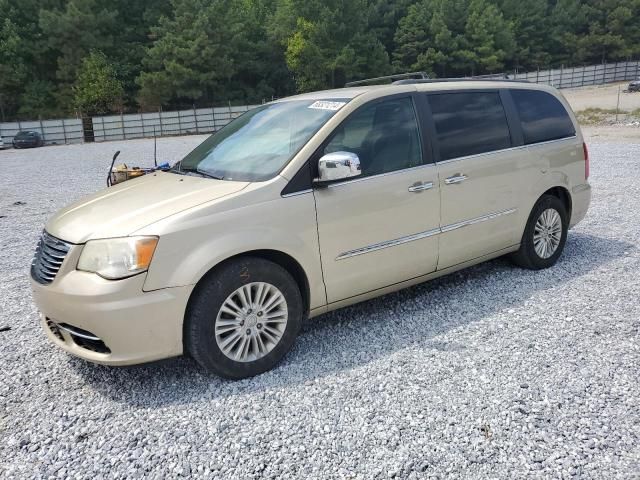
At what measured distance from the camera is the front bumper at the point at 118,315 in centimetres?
299

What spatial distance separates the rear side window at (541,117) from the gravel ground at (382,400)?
145cm

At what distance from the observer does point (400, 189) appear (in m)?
3.96

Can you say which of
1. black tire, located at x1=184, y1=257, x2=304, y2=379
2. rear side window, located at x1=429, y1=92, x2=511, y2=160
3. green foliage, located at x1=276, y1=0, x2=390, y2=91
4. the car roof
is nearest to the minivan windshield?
the car roof

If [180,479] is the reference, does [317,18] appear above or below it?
above

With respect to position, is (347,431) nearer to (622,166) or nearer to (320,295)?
(320,295)

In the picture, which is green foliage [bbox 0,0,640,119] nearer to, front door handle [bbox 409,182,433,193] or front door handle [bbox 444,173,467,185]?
front door handle [bbox 444,173,467,185]

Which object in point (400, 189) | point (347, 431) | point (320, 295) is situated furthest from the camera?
point (400, 189)

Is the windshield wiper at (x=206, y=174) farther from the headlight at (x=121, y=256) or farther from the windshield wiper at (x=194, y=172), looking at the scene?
the headlight at (x=121, y=256)

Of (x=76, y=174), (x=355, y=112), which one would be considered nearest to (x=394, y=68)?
(x=76, y=174)

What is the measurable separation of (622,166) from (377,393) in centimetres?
1107

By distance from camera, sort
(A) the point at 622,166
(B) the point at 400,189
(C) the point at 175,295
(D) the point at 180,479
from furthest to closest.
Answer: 1. (A) the point at 622,166
2. (B) the point at 400,189
3. (C) the point at 175,295
4. (D) the point at 180,479

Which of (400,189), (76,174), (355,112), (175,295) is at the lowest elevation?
(76,174)

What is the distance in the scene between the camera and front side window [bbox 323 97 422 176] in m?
3.79

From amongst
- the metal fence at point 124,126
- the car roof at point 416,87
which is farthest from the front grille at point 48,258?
the metal fence at point 124,126
